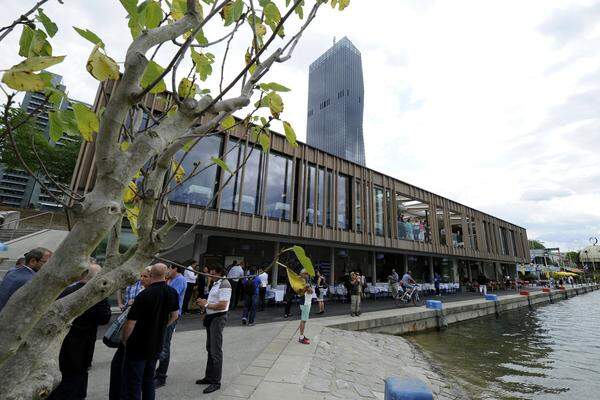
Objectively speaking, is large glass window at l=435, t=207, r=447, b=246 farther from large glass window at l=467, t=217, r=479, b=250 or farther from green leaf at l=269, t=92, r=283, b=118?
green leaf at l=269, t=92, r=283, b=118

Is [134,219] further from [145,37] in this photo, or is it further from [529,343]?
[529,343]

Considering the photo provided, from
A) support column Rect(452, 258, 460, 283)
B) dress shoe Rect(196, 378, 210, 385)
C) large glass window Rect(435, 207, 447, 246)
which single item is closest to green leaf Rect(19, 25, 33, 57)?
dress shoe Rect(196, 378, 210, 385)

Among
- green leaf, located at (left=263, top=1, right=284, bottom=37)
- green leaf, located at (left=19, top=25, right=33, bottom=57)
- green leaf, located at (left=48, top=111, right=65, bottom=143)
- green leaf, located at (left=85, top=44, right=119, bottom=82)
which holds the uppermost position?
green leaf, located at (left=263, top=1, right=284, bottom=37)

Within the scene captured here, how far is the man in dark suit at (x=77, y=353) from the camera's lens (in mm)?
3082

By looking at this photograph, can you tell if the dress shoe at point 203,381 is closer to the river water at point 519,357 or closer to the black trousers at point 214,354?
the black trousers at point 214,354

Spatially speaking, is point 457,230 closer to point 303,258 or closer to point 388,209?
point 388,209

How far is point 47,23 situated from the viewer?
133cm

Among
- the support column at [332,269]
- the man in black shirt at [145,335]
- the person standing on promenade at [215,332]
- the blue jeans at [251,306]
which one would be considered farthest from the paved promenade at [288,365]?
the support column at [332,269]

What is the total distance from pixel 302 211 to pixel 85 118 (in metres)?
14.3

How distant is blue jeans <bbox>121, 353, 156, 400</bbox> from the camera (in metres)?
3.17

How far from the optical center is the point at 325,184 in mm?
16906

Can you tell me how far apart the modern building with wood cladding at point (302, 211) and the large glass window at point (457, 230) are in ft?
0.47

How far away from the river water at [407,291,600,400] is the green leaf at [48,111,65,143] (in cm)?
845

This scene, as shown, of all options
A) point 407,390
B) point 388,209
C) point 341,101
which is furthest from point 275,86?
point 341,101
